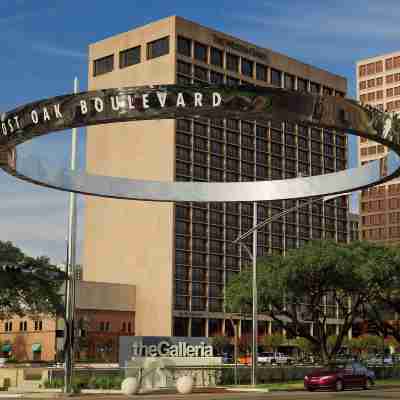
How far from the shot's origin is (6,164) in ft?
108

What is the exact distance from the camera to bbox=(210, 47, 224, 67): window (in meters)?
146

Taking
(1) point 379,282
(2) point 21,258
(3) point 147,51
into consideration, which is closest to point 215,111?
(1) point 379,282

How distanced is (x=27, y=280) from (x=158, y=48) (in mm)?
81653

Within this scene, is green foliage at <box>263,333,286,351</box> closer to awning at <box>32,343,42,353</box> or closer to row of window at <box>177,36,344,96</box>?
awning at <box>32,343,42,353</box>

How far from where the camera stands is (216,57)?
147 metres

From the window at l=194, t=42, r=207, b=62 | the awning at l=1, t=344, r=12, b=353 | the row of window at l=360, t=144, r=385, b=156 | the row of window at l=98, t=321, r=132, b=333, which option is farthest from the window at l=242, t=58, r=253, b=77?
the awning at l=1, t=344, r=12, b=353

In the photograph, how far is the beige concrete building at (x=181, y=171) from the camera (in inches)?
5404

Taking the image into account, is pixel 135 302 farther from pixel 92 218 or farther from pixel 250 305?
pixel 250 305

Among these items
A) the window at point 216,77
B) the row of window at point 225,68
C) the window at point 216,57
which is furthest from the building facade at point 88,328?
the window at point 216,57

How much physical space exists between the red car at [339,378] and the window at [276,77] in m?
111

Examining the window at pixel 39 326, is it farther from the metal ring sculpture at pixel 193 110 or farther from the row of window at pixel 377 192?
the metal ring sculpture at pixel 193 110

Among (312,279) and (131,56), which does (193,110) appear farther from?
(131,56)

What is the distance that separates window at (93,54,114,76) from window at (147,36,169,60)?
955cm

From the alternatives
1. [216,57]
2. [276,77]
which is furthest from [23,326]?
[276,77]
